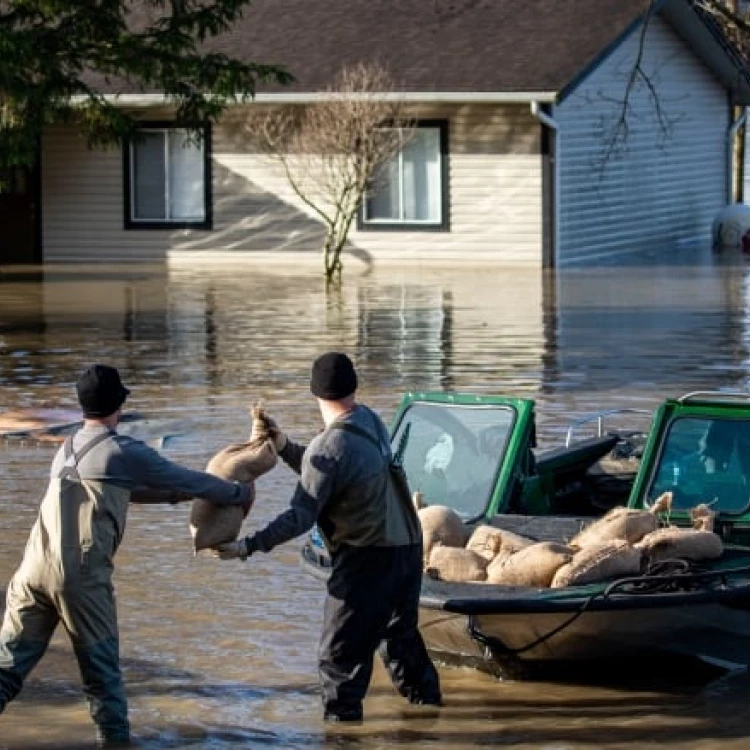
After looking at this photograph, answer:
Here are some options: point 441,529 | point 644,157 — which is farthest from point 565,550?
point 644,157

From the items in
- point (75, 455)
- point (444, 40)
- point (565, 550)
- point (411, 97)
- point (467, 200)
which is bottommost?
point (565, 550)

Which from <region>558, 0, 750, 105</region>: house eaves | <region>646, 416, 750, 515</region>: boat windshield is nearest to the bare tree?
<region>558, 0, 750, 105</region>: house eaves

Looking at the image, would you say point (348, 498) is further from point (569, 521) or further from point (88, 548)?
point (569, 521)

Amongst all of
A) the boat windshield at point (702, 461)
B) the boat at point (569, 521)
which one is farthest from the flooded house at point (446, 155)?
the boat windshield at point (702, 461)

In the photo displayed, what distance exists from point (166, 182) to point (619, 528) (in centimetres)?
2630

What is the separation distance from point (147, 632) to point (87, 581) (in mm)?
2559

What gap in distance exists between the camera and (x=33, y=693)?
9.86 m

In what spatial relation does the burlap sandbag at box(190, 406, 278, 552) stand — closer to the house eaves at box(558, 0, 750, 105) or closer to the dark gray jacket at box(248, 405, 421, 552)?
the dark gray jacket at box(248, 405, 421, 552)

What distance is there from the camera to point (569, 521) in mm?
10602

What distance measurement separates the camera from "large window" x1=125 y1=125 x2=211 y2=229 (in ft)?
116

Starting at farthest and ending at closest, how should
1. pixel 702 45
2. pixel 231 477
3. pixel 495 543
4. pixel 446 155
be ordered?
pixel 702 45, pixel 446 155, pixel 495 543, pixel 231 477

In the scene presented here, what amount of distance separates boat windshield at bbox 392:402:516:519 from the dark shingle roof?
20.9m

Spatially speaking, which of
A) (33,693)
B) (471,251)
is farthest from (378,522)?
(471,251)

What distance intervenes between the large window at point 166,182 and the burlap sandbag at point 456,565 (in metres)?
25.7
